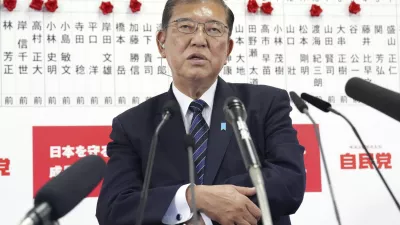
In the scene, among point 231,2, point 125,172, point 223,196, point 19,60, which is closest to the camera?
point 223,196

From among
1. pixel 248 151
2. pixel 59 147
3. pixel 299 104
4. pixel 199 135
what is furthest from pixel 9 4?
pixel 248 151

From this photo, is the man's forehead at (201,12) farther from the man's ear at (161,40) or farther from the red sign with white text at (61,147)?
the red sign with white text at (61,147)

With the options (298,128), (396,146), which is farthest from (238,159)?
(396,146)

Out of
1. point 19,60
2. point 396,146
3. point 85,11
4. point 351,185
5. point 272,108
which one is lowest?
point 351,185

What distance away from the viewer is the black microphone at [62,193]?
903mm

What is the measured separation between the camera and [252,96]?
2.07 metres

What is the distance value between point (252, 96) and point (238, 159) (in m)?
0.25

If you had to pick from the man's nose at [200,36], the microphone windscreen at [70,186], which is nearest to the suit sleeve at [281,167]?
the man's nose at [200,36]

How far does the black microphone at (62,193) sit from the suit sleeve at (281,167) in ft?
2.76

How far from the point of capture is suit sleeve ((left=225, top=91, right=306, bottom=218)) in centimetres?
180

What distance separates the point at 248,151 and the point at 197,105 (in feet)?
3.00

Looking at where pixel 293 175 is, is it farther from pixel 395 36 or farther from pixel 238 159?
pixel 395 36

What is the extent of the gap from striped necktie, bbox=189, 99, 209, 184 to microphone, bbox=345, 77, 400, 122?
751 millimetres

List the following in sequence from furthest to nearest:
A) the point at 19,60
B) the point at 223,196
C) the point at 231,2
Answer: the point at 231,2, the point at 19,60, the point at 223,196
